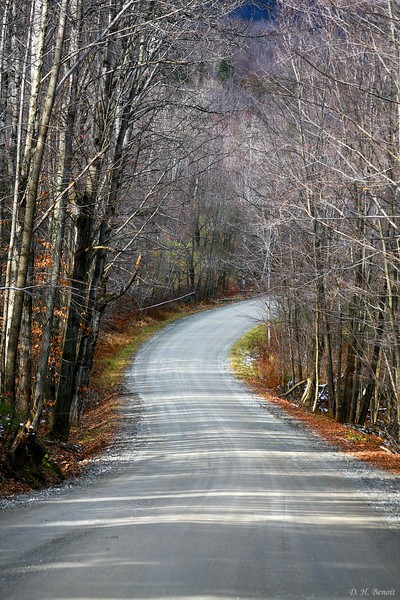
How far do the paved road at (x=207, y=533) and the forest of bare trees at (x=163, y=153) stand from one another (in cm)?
272

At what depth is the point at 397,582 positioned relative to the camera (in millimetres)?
5090

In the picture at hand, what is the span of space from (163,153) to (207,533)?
11746mm

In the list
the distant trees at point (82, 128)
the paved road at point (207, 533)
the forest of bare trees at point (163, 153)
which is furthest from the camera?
the distant trees at point (82, 128)

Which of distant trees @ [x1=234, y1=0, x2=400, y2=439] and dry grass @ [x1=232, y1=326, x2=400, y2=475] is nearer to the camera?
dry grass @ [x1=232, y1=326, x2=400, y2=475]

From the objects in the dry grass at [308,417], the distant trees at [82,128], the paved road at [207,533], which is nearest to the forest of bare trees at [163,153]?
the distant trees at [82,128]

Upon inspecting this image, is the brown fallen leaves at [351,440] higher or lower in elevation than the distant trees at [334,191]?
lower

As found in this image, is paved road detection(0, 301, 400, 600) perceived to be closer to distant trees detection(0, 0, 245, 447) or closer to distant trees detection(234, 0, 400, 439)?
distant trees detection(0, 0, 245, 447)

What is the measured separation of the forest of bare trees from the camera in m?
10.6

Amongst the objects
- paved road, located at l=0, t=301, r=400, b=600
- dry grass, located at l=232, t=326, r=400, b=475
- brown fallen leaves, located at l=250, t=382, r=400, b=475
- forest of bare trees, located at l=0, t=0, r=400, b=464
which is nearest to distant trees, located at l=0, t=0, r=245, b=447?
forest of bare trees, located at l=0, t=0, r=400, b=464

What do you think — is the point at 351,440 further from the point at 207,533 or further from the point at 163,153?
the point at 207,533

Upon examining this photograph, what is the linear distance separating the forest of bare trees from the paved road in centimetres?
272

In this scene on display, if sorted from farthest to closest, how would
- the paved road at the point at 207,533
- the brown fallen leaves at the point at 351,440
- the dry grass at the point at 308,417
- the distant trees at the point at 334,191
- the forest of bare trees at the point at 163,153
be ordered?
the distant trees at the point at 334,191 < the dry grass at the point at 308,417 < the brown fallen leaves at the point at 351,440 < the forest of bare trees at the point at 163,153 < the paved road at the point at 207,533

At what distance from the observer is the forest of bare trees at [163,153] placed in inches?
419

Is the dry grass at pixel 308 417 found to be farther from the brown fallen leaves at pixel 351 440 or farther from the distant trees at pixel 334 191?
the distant trees at pixel 334 191
